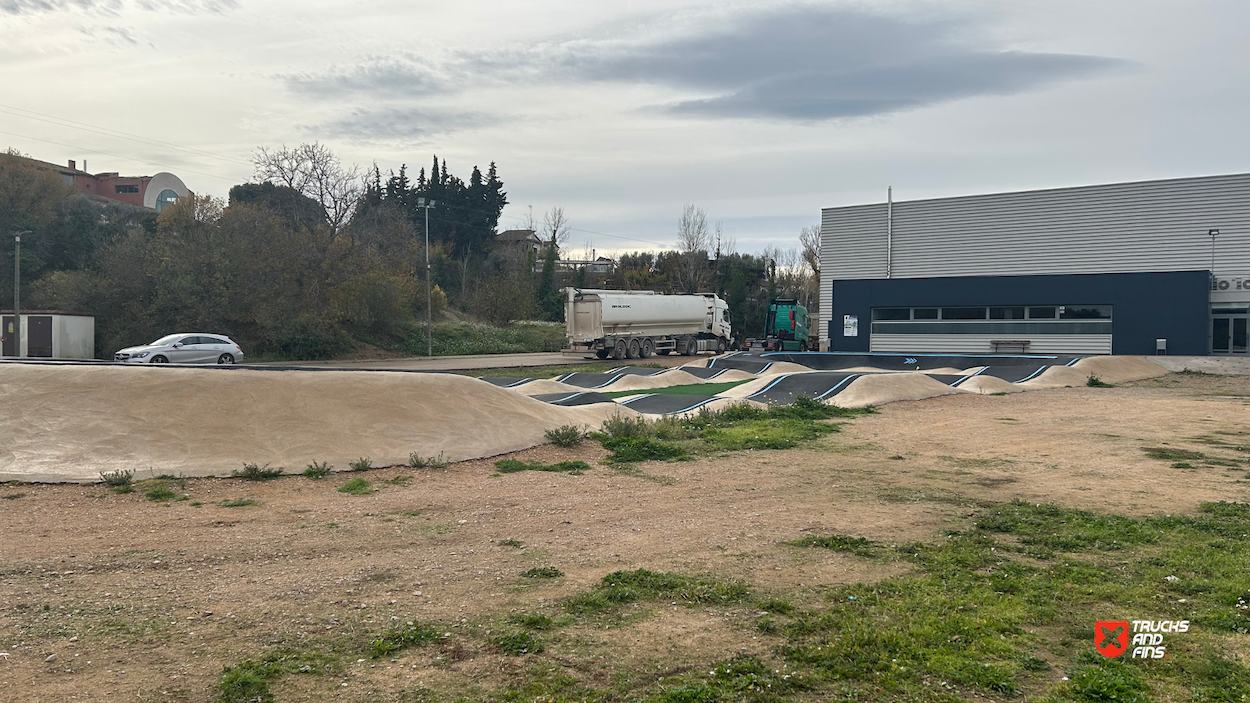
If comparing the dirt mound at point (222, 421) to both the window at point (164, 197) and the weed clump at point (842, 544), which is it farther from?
the window at point (164, 197)

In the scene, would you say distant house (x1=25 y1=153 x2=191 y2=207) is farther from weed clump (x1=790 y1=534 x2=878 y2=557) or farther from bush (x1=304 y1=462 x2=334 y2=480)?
weed clump (x1=790 y1=534 x2=878 y2=557)

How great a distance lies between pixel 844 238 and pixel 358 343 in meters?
28.1

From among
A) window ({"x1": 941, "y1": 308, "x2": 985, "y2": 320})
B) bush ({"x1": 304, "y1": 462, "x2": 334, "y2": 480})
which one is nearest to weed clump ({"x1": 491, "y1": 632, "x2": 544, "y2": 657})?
bush ({"x1": 304, "y1": 462, "x2": 334, "y2": 480})

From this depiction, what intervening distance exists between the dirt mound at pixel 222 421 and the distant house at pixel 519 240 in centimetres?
7333

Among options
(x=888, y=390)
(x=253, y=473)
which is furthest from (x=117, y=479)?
(x=888, y=390)

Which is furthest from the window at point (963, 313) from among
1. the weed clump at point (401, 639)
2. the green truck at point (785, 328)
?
the weed clump at point (401, 639)

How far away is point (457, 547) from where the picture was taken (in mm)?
7238

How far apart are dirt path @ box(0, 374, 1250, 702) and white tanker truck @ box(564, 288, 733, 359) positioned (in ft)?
84.3

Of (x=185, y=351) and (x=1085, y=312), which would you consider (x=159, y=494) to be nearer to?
(x=185, y=351)

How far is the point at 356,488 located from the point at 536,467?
8.68 feet

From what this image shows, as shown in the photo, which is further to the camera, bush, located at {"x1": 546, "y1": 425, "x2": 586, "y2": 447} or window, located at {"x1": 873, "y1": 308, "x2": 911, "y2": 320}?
window, located at {"x1": 873, "y1": 308, "x2": 911, "y2": 320}

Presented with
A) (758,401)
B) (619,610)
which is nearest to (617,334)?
(758,401)

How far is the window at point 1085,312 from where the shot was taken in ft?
120

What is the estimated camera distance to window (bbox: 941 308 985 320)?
39.6m
